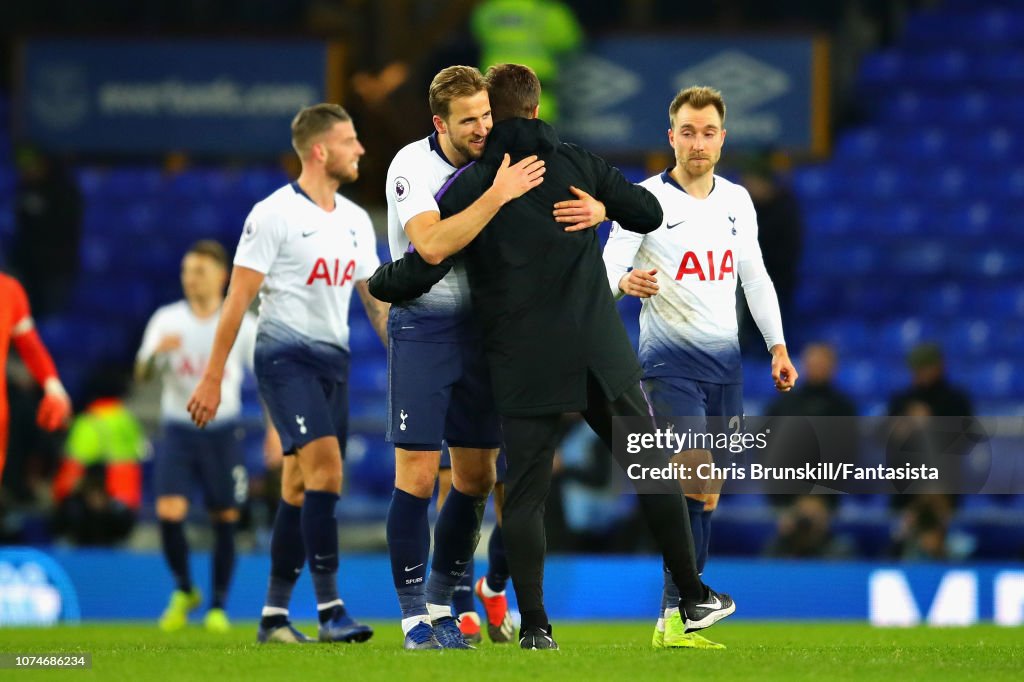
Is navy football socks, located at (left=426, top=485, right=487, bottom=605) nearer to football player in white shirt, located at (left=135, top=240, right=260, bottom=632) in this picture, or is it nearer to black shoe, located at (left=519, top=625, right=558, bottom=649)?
black shoe, located at (left=519, top=625, right=558, bottom=649)

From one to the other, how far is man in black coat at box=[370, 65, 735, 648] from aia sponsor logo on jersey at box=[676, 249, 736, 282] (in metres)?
0.78

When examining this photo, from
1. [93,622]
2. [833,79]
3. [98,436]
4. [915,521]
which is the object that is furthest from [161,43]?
[915,521]

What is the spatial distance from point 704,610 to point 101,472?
755 centimetres

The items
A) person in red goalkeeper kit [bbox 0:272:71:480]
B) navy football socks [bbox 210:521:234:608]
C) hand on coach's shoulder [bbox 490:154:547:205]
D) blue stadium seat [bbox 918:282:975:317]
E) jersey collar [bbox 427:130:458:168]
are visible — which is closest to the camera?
hand on coach's shoulder [bbox 490:154:547:205]

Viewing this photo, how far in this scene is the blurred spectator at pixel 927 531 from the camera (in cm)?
1162

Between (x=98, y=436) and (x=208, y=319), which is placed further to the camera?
(x=98, y=436)

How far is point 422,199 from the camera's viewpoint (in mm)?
6359

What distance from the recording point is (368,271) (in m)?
7.97

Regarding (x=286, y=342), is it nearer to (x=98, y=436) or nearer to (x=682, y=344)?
(x=682, y=344)

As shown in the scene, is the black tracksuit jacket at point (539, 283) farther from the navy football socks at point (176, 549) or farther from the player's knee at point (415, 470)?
the navy football socks at point (176, 549)

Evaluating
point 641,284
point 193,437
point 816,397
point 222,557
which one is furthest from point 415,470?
point 816,397

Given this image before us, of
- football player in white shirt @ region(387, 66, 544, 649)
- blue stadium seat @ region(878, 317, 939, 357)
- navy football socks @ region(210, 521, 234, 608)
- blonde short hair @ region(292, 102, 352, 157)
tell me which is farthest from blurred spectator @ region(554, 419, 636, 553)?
football player in white shirt @ region(387, 66, 544, 649)

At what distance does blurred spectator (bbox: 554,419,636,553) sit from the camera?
12.1 m

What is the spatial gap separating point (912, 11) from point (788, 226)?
670 centimetres
